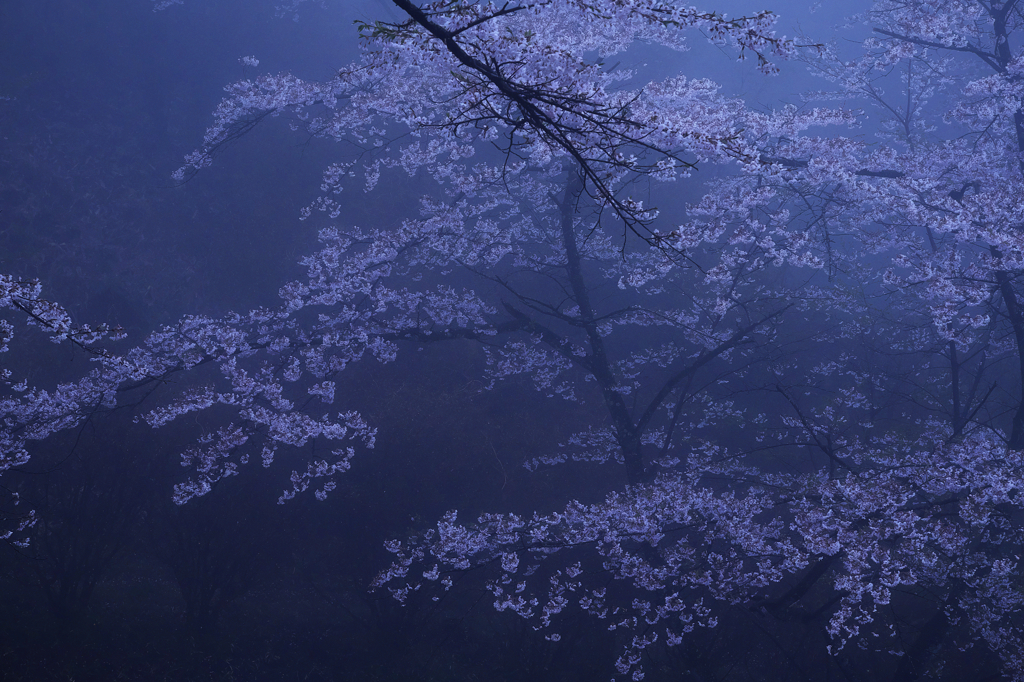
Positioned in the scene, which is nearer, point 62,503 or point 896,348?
point 62,503

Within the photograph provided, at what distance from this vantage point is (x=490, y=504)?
39.2 feet

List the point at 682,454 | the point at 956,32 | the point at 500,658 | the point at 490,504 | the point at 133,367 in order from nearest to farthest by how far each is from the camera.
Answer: the point at 133,367
the point at 500,658
the point at 956,32
the point at 490,504
the point at 682,454

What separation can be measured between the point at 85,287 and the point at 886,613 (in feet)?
64.0

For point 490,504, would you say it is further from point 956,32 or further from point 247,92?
point 956,32

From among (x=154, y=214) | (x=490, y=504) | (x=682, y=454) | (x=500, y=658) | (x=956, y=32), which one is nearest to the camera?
(x=500, y=658)

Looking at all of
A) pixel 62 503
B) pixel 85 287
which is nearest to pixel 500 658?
pixel 62 503

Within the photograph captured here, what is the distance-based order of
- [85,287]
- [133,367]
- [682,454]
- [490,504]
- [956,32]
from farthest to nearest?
[85,287], [682,454], [490,504], [956,32], [133,367]

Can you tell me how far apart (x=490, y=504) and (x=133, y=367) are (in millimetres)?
7146

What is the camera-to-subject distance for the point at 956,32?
1004 centimetres

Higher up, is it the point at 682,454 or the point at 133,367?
the point at 682,454

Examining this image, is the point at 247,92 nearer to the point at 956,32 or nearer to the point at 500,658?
the point at 500,658

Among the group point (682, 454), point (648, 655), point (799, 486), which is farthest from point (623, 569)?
point (682, 454)

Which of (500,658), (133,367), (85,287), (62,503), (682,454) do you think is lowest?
(500,658)

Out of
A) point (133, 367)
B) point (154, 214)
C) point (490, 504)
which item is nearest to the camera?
point (133, 367)
